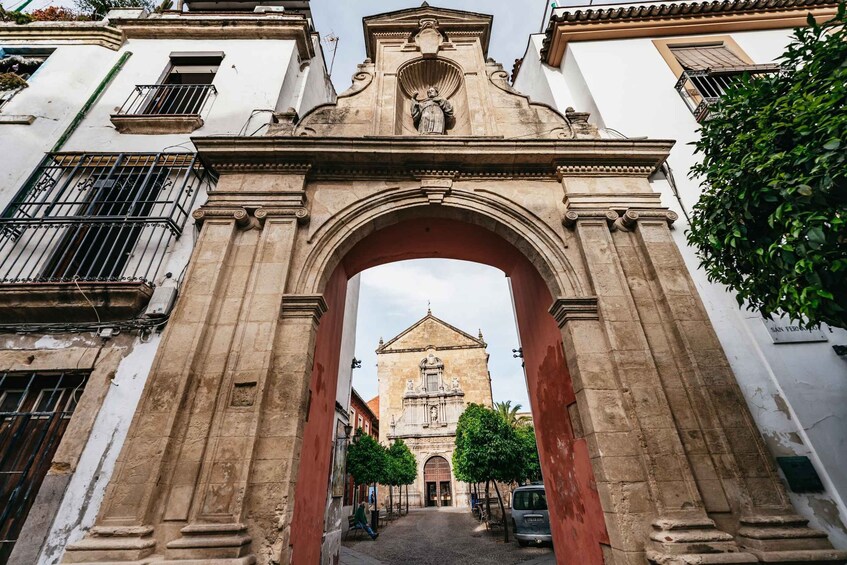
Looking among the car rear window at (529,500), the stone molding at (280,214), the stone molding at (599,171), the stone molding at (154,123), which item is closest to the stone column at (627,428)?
the stone molding at (599,171)

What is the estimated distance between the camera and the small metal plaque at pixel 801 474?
355 centimetres

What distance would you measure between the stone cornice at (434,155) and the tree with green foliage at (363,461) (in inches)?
551

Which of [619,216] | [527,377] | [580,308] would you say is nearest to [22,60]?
[580,308]

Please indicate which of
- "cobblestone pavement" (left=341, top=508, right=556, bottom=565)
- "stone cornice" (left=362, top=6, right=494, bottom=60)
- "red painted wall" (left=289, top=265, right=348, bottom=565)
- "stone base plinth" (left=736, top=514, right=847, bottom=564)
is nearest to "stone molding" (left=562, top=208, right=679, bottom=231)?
"stone base plinth" (left=736, top=514, right=847, bottom=564)

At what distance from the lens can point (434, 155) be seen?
530cm

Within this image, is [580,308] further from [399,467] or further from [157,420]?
[399,467]

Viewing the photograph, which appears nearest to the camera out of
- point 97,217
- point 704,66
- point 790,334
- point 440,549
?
point 790,334

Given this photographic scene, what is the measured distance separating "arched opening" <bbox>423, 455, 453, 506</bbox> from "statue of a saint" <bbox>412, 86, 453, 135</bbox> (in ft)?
88.6

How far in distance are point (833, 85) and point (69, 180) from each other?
340 inches

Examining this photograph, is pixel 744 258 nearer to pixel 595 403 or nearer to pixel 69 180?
pixel 595 403

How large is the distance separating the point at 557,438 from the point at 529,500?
22.4 ft

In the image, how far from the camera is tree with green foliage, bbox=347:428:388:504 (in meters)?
16.2

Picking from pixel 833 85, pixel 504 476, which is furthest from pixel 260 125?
pixel 504 476

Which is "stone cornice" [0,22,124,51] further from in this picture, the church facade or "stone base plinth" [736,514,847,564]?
the church facade
